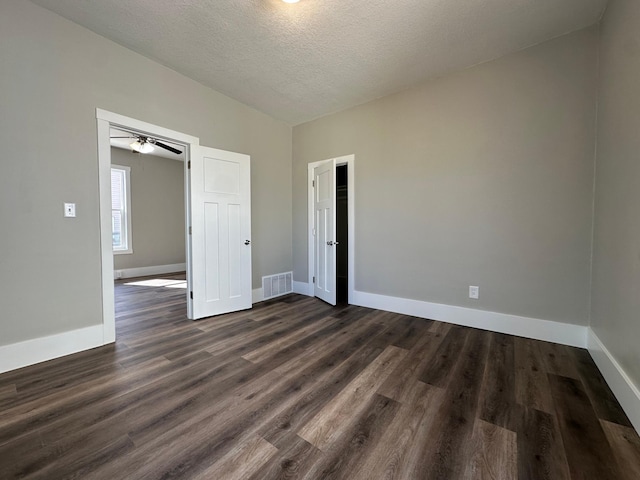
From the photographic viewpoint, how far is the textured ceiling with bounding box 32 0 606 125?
2.04m

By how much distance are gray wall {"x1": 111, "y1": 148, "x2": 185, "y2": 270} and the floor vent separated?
11.9 feet

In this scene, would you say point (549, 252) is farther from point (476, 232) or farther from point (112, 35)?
point (112, 35)

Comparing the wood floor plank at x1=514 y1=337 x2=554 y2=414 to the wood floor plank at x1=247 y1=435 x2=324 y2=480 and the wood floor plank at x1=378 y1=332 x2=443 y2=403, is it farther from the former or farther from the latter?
the wood floor plank at x1=247 y1=435 x2=324 y2=480

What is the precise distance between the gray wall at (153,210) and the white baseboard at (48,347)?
3849mm

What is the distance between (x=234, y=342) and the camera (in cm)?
250

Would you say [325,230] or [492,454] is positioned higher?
[325,230]

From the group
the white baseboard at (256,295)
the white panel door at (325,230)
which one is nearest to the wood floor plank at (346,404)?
the white panel door at (325,230)

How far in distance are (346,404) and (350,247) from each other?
2.32m

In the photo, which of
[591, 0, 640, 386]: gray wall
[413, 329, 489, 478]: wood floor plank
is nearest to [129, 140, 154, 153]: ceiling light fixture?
[413, 329, 489, 478]: wood floor plank

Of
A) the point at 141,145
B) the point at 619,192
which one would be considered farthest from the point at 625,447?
the point at 141,145

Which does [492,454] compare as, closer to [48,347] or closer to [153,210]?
[48,347]

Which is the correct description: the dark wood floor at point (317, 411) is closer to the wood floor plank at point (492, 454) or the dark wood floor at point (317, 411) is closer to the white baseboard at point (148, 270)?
the wood floor plank at point (492, 454)

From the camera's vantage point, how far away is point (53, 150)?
2.18m

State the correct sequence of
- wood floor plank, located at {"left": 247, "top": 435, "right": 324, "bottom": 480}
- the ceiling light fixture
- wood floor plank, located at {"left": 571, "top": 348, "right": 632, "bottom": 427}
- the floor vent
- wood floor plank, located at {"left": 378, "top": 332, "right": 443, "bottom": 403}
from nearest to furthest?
1. wood floor plank, located at {"left": 247, "top": 435, "right": 324, "bottom": 480}
2. wood floor plank, located at {"left": 571, "top": 348, "right": 632, "bottom": 427}
3. wood floor plank, located at {"left": 378, "top": 332, "right": 443, "bottom": 403}
4. the floor vent
5. the ceiling light fixture
